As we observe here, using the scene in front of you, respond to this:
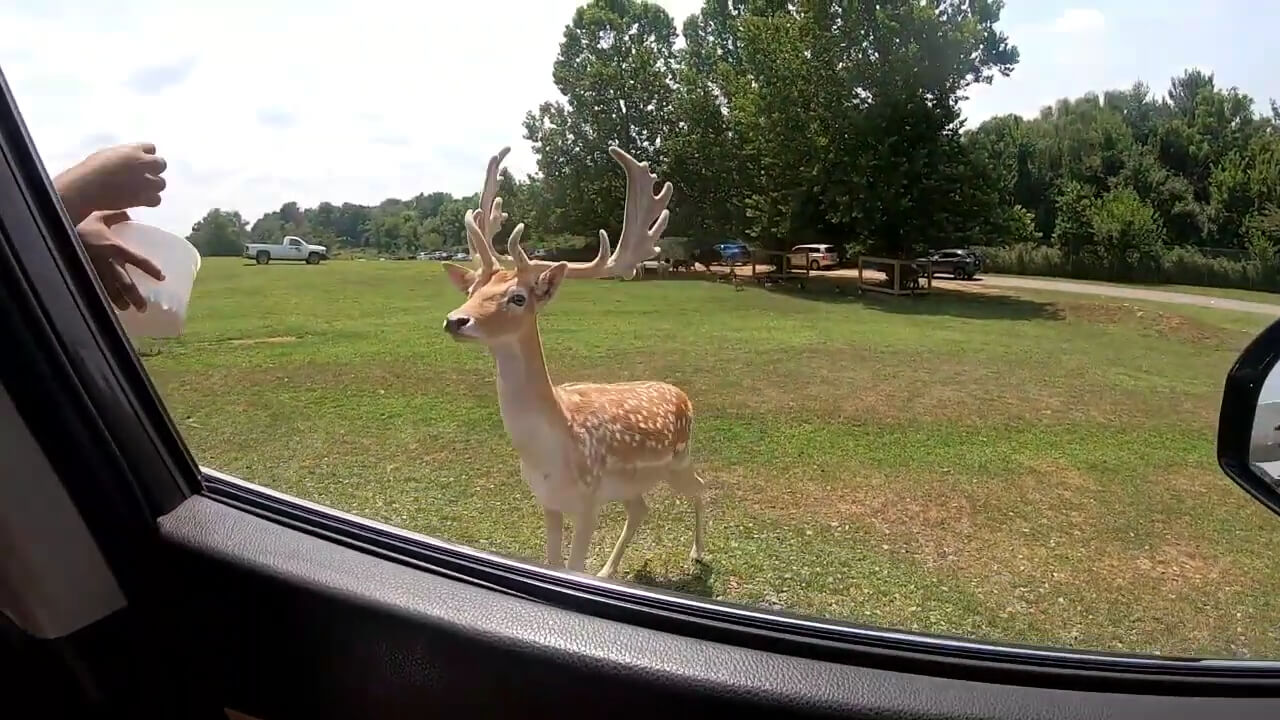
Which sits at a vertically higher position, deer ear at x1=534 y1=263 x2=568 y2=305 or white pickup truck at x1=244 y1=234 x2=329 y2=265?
white pickup truck at x1=244 y1=234 x2=329 y2=265

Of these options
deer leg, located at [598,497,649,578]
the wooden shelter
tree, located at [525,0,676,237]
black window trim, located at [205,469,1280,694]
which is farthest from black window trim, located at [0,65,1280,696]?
the wooden shelter

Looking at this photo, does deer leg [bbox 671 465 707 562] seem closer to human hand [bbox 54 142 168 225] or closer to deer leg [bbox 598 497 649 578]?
deer leg [bbox 598 497 649 578]

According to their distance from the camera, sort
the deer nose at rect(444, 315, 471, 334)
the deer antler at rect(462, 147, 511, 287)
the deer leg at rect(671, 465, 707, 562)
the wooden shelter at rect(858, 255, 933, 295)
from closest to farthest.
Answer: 1. the deer nose at rect(444, 315, 471, 334)
2. the deer antler at rect(462, 147, 511, 287)
3. the deer leg at rect(671, 465, 707, 562)
4. the wooden shelter at rect(858, 255, 933, 295)

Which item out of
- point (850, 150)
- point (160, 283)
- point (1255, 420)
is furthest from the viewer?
point (850, 150)

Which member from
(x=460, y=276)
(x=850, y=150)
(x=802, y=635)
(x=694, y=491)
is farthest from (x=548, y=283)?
(x=850, y=150)

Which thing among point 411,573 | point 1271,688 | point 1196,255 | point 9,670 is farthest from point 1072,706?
point 1196,255

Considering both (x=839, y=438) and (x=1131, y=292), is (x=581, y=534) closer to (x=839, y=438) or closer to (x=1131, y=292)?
(x=839, y=438)
